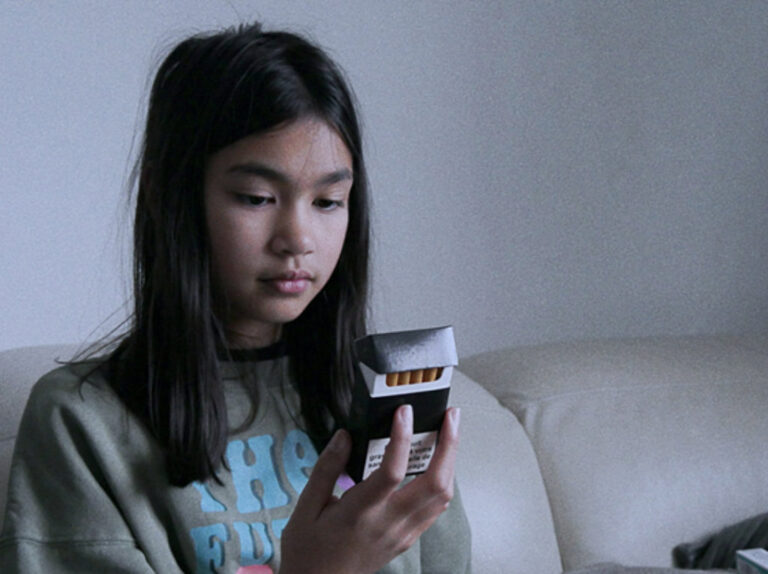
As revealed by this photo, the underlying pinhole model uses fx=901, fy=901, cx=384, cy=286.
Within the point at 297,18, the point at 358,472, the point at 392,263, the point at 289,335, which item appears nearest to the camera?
the point at 358,472

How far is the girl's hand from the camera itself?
64 cm

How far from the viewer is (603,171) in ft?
5.65

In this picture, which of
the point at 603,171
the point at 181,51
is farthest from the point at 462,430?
the point at 603,171

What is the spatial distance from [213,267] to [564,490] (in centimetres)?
62

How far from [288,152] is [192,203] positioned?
3.8 inches

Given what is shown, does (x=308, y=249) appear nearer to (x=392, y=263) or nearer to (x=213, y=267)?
(x=213, y=267)

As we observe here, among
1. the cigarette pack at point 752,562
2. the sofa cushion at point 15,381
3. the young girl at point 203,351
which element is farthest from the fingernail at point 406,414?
the cigarette pack at point 752,562

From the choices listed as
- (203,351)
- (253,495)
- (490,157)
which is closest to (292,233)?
(203,351)

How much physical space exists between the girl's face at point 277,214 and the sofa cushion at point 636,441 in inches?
22.0

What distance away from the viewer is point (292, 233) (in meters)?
0.74

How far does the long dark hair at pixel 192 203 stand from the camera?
76cm

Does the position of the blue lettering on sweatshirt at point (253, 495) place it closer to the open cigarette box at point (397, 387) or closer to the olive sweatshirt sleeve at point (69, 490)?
the olive sweatshirt sleeve at point (69, 490)

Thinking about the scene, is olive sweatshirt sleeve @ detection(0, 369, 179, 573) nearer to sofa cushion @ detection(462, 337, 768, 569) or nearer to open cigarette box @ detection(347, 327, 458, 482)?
open cigarette box @ detection(347, 327, 458, 482)

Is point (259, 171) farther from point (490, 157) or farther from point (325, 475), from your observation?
point (490, 157)
